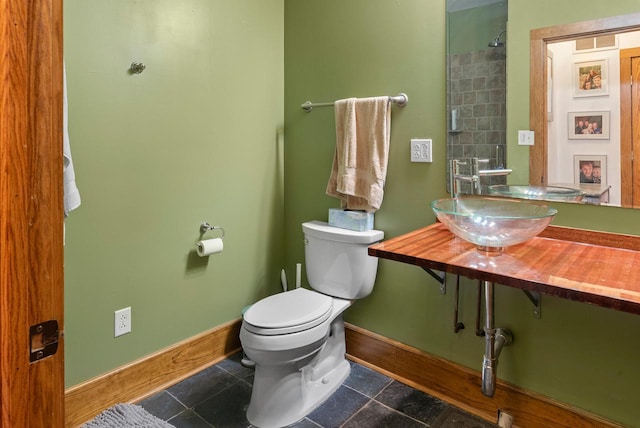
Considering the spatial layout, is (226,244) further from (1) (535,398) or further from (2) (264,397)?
(1) (535,398)

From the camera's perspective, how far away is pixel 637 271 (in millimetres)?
1192

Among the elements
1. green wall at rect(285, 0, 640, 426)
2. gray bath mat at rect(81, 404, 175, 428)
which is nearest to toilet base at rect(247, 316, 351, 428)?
gray bath mat at rect(81, 404, 175, 428)

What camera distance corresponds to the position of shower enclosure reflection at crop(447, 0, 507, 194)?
5.45ft

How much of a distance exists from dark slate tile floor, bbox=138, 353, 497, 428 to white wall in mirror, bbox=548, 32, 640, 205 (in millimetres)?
1101

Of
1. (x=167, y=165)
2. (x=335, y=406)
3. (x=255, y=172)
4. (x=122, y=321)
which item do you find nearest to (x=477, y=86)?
(x=255, y=172)

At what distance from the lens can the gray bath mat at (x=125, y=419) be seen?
1637 millimetres

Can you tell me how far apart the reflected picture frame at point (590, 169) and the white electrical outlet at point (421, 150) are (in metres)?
0.58

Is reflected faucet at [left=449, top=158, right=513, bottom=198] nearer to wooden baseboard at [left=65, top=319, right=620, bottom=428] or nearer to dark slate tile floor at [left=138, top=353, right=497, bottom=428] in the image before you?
wooden baseboard at [left=65, top=319, right=620, bottom=428]

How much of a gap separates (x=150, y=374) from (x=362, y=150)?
4.82ft

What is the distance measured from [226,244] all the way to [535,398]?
1586 mm

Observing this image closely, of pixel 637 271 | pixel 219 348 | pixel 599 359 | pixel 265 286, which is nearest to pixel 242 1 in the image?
pixel 265 286

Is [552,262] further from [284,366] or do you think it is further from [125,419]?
[125,419]

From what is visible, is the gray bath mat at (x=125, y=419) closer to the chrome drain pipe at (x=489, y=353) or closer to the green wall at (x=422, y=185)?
the green wall at (x=422, y=185)

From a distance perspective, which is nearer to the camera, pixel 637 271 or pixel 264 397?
pixel 637 271
